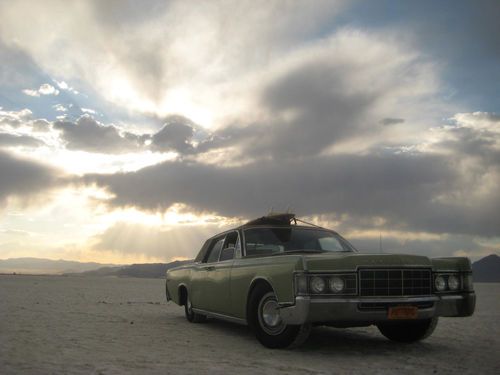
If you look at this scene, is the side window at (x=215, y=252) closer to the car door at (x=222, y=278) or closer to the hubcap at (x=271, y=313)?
the car door at (x=222, y=278)

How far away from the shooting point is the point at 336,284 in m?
6.27

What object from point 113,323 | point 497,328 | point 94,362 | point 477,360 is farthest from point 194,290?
point 497,328

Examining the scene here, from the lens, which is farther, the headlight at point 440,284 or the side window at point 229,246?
the side window at point 229,246

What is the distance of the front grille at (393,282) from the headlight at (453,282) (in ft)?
2.00

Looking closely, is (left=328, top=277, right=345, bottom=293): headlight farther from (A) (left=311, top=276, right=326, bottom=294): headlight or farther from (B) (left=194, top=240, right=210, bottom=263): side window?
(B) (left=194, top=240, right=210, bottom=263): side window

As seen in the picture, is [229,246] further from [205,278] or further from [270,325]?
[270,325]

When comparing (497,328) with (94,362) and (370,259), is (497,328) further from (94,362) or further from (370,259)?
A: (94,362)

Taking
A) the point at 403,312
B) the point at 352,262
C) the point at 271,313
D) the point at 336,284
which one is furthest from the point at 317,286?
the point at 403,312

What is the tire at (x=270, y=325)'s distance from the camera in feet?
21.3

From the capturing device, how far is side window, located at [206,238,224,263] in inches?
363

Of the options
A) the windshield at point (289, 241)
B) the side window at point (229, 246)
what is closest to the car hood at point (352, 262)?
the windshield at point (289, 241)

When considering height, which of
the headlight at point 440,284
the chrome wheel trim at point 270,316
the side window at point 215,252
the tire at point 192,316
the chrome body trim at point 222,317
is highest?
the side window at point 215,252

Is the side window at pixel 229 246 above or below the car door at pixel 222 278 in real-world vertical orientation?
above

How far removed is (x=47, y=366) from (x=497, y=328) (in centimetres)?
820
